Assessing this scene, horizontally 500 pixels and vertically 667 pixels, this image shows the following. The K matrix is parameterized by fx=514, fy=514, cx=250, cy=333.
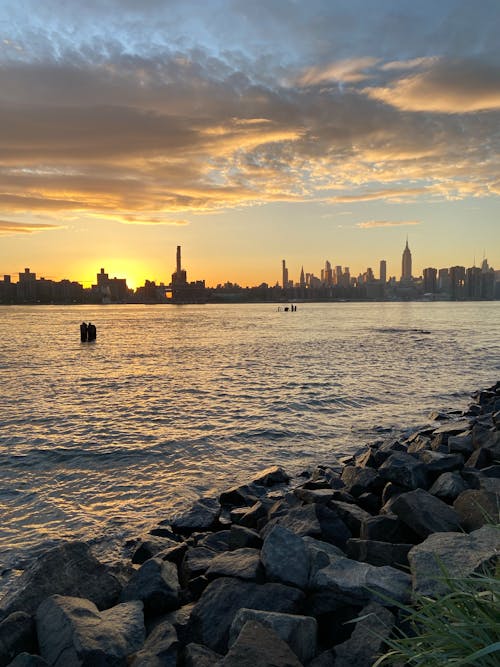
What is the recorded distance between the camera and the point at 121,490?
11.0 metres

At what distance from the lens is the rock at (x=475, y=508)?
6.47 m

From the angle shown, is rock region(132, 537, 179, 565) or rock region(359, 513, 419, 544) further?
rock region(132, 537, 179, 565)

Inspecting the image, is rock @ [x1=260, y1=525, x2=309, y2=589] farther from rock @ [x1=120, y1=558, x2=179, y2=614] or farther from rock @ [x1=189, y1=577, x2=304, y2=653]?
rock @ [x1=120, y1=558, x2=179, y2=614]

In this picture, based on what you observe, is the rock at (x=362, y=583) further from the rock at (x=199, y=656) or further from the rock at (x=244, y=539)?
the rock at (x=244, y=539)

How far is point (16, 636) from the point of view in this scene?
4770mm

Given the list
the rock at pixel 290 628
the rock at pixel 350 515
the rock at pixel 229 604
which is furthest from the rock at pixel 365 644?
the rock at pixel 350 515

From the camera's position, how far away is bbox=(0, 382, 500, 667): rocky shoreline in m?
4.36

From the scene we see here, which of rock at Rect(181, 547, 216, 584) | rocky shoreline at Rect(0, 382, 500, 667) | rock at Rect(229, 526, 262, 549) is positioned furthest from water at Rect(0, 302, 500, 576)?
rock at Rect(229, 526, 262, 549)

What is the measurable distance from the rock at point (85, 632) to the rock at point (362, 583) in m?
1.86

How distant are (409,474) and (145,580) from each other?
5.04 meters

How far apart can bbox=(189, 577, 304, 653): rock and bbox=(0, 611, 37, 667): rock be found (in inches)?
59.4

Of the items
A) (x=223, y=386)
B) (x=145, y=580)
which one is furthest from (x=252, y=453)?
(x=223, y=386)

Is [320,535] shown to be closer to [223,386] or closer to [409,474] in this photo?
[409,474]

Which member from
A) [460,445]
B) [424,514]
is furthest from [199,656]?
[460,445]
